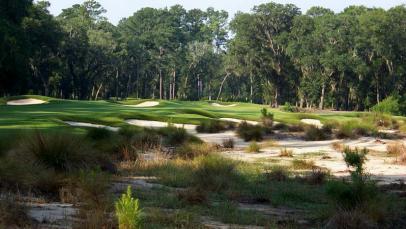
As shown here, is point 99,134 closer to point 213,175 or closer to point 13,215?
point 213,175

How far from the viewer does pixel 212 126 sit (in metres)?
31.0

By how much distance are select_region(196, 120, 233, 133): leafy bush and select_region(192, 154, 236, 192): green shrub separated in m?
15.3

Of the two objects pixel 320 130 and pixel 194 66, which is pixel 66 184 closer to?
pixel 320 130

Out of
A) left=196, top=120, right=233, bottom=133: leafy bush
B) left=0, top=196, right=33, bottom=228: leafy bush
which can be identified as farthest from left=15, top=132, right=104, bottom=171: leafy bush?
left=196, top=120, right=233, bottom=133: leafy bush

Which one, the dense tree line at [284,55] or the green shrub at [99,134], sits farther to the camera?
the dense tree line at [284,55]

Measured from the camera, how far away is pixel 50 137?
1298cm

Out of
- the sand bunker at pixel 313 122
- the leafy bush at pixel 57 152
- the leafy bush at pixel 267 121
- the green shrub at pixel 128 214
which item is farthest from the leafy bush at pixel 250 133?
the green shrub at pixel 128 214

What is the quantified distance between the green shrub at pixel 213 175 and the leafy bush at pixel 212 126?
50.1 feet

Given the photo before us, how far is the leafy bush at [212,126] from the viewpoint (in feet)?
99.5

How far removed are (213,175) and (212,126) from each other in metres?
17.6

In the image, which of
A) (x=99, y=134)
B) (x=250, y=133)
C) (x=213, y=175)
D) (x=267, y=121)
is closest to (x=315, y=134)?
(x=250, y=133)

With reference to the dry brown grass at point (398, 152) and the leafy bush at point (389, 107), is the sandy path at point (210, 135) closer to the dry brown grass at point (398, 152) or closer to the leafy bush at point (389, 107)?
the dry brown grass at point (398, 152)

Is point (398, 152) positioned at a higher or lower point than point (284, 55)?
lower

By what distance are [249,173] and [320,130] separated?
16538 millimetres
